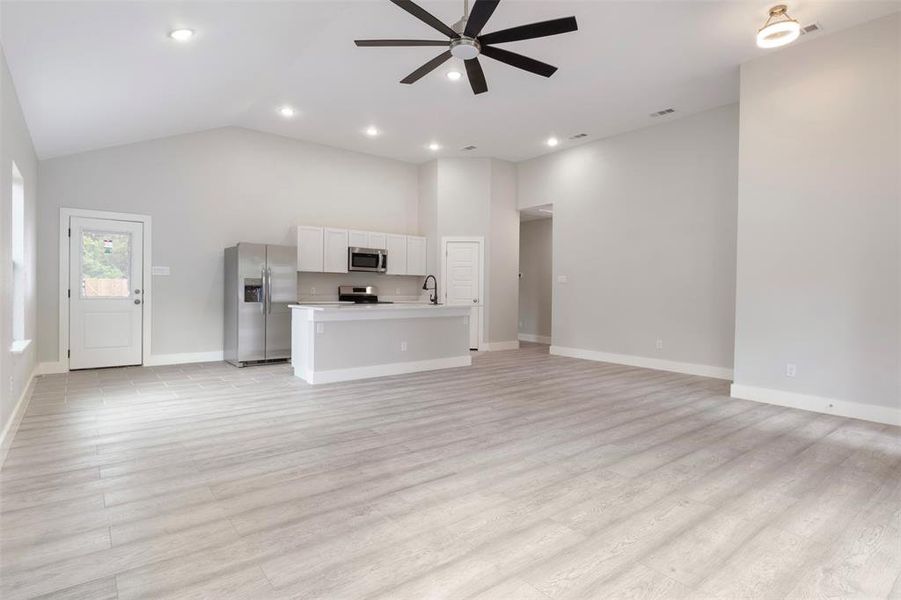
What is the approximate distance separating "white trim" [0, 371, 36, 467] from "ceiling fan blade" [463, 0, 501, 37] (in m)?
4.05

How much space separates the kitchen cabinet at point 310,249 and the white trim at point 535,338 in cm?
464

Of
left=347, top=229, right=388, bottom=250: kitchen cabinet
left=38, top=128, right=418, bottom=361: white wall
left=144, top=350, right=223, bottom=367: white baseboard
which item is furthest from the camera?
left=347, top=229, right=388, bottom=250: kitchen cabinet

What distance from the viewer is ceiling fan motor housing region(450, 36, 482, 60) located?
3451 millimetres

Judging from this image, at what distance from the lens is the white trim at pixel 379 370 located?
5.34 meters

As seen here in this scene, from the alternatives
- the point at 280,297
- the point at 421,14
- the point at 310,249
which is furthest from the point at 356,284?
the point at 421,14

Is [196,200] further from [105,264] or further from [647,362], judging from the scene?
[647,362]

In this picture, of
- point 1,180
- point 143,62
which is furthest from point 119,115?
point 1,180

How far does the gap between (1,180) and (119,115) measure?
88.6 inches

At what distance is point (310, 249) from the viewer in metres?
7.37

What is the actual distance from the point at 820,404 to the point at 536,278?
20.7 ft

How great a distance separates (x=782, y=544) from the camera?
207cm

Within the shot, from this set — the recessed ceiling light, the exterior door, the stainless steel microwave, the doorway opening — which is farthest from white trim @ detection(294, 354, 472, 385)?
the doorway opening

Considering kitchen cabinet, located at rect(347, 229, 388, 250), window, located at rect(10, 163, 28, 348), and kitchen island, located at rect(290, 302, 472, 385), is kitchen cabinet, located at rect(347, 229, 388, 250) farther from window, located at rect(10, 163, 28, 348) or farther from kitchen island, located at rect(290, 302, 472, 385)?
window, located at rect(10, 163, 28, 348)

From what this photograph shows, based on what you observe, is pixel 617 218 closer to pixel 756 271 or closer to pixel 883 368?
pixel 756 271
